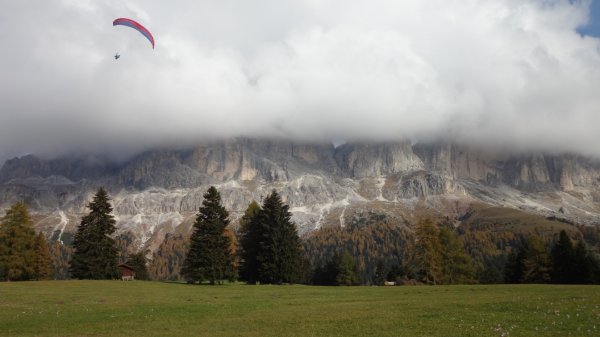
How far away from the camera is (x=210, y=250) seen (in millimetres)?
64938

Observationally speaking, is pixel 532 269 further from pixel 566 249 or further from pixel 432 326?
pixel 432 326

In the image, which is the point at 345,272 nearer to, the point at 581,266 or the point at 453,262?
the point at 453,262

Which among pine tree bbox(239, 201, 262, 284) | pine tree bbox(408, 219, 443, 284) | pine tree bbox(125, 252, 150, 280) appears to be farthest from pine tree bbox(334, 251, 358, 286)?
pine tree bbox(125, 252, 150, 280)

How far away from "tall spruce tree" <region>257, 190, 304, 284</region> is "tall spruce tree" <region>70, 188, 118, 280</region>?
22.6m

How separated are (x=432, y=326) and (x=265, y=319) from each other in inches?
375

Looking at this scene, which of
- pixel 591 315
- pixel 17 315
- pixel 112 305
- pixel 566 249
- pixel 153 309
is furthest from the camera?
pixel 566 249

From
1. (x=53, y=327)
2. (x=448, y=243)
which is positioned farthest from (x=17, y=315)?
(x=448, y=243)

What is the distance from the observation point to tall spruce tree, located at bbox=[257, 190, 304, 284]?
219 ft

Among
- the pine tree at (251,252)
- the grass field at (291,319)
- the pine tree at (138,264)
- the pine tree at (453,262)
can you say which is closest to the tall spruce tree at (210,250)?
the pine tree at (251,252)

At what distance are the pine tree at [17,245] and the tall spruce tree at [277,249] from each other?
3488 centimetres

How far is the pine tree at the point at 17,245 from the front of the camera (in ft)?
223

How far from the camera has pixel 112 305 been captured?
3441 cm

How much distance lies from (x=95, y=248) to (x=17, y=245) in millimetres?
11651

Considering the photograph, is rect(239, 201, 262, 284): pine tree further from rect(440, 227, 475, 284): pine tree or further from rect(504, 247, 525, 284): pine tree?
rect(504, 247, 525, 284): pine tree
